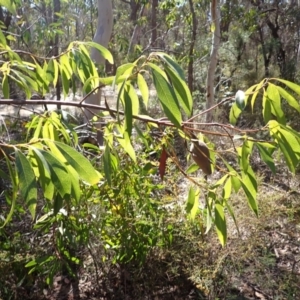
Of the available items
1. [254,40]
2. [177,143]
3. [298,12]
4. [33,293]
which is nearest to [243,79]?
[254,40]

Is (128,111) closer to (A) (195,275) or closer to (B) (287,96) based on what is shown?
(B) (287,96)

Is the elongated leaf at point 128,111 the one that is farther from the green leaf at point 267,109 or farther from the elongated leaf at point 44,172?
the green leaf at point 267,109

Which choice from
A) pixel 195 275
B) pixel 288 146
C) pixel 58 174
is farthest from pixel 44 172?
pixel 195 275

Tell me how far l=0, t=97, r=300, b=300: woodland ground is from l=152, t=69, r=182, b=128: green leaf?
1439 mm

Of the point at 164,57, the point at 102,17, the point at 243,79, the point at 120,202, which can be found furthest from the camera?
the point at 243,79

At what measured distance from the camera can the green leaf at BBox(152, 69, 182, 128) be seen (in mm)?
576

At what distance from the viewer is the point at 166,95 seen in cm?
58

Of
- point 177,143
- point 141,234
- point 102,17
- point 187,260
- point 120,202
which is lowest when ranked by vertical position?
point 177,143

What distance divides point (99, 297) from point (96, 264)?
0.18 meters

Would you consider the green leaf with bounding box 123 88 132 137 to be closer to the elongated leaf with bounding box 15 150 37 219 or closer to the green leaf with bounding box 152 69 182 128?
the green leaf with bounding box 152 69 182 128

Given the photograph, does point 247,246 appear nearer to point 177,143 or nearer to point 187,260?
point 187,260

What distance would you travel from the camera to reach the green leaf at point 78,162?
23.3 inches

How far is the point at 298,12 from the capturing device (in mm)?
6430

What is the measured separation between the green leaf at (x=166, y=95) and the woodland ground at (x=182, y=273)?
1439 mm
